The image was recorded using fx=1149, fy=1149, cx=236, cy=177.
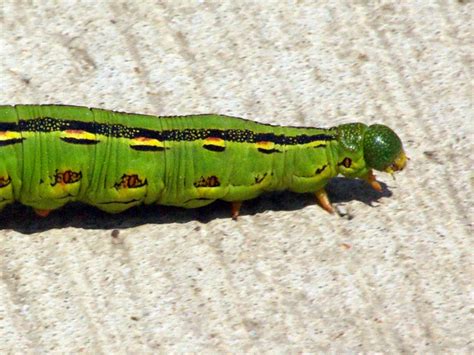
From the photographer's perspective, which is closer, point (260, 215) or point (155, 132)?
point (155, 132)

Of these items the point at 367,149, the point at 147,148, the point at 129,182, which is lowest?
the point at 367,149

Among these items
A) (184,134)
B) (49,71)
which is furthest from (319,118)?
(49,71)

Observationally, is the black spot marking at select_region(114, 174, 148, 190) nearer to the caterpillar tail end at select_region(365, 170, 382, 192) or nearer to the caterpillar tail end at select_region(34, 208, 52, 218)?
the caterpillar tail end at select_region(34, 208, 52, 218)

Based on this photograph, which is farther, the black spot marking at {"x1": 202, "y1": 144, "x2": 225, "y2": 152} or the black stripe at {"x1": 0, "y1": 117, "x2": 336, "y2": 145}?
the black spot marking at {"x1": 202, "y1": 144, "x2": 225, "y2": 152}

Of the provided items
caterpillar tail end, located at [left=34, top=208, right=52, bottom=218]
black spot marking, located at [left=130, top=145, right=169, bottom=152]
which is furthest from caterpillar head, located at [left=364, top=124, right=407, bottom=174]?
caterpillar tail end, located at [left=34, top=208, right=52, bottom=218]

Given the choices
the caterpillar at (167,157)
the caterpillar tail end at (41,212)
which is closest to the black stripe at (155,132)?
the caterpillar at (167,157)

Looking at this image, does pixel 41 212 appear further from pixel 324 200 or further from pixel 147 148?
pixel 324 200

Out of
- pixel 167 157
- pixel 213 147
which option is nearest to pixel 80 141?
pixel 167 157
